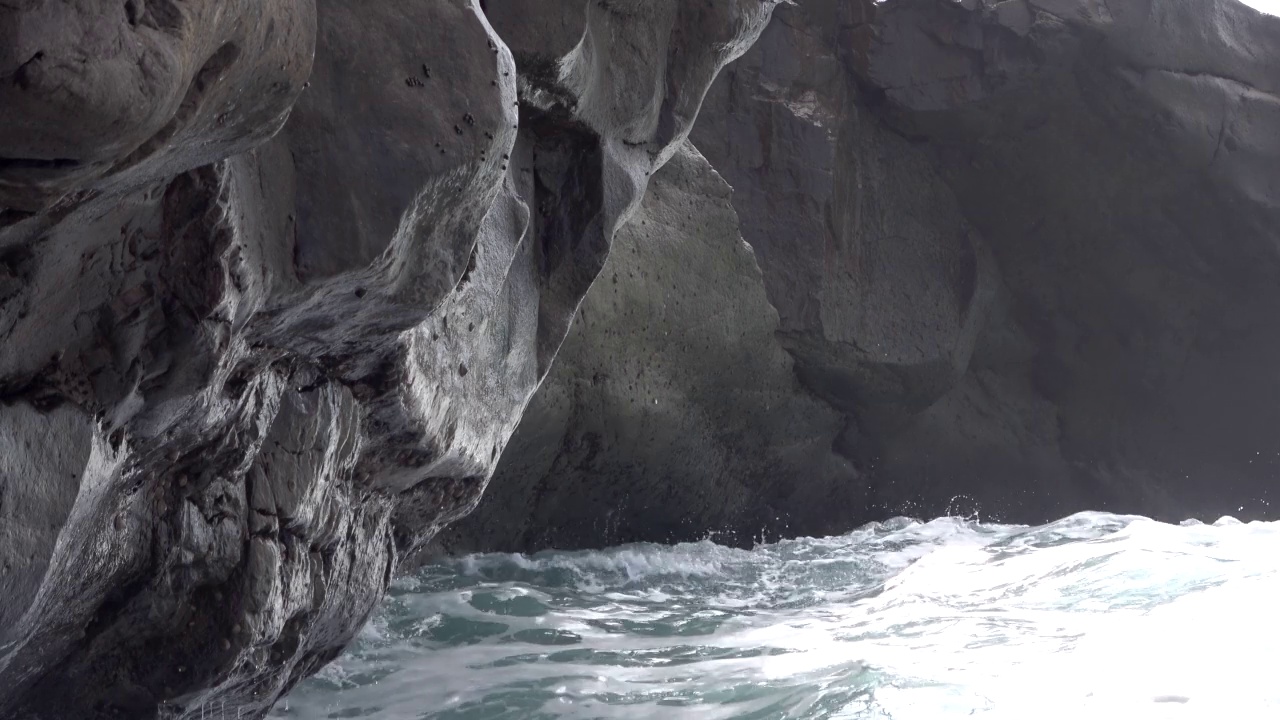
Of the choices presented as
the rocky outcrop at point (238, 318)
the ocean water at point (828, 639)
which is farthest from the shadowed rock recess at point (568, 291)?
the ocean water at point (828, 639)

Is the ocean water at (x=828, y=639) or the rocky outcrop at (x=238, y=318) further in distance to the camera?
the ocean water at (x=828, y=639)

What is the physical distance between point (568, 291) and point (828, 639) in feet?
6.27

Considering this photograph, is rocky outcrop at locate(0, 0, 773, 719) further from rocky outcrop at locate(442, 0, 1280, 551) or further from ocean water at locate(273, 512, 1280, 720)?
rocky outcrop at locate(442, 0, 1280, 551)

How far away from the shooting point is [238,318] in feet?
7.10

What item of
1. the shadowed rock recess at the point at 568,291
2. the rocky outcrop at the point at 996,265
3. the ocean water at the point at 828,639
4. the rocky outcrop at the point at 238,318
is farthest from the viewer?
the rocky outcrop at the point at 996,265

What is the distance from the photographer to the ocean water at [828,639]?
11.5ft

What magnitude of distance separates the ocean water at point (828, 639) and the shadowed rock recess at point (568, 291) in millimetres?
531

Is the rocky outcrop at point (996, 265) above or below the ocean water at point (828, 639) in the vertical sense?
above

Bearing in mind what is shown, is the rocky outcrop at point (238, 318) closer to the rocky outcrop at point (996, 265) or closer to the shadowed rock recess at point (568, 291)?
the shadowed rock recess at point (568, 291)

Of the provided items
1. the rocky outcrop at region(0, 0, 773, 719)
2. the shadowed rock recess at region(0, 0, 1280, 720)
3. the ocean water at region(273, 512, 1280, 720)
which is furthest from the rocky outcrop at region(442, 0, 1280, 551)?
the rocky outcrop at region(0, 0, 773, 719)

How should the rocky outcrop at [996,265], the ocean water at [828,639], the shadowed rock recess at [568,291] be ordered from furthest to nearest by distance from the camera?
the rocky outcrop at [996,265], the ocean water at [828,639], the shadowed rock recess at [568,291]

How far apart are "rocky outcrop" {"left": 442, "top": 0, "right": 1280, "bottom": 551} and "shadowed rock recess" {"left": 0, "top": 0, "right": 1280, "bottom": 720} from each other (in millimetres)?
32

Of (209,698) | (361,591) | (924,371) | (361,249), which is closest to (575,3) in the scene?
(361,249)

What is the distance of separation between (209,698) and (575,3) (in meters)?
2.05
